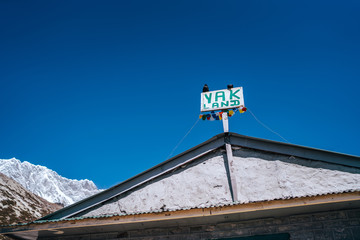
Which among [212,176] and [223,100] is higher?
[223,100]

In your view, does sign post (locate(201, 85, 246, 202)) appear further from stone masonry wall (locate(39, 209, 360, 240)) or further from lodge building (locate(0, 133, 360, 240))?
stone masonry wall (locate(39, 209, 360, 240))

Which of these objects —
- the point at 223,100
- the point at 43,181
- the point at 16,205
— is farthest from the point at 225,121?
the point at 43,181

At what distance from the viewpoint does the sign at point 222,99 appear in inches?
352

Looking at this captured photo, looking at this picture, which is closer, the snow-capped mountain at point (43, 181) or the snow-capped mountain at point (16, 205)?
the snow-capped mountain at point (16, 205)

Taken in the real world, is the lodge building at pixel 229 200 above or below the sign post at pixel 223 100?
below

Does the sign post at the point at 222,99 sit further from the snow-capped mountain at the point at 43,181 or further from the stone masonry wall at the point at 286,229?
the snow-capped mountain at the point at 43,181

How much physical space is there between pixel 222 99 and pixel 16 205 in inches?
1152

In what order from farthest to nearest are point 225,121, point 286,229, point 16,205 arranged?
1. point 16,205
2. point 225,121
3. point 286,229

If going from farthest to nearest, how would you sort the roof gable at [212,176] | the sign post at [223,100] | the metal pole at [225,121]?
1. the sign post at [223,100]
2. the metal pole at [225,121]
3. the roof gable at [212,176]

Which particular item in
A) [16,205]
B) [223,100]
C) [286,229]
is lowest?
[286,229]

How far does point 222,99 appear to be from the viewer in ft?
29.9

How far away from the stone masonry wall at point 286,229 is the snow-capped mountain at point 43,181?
16749 centimetres

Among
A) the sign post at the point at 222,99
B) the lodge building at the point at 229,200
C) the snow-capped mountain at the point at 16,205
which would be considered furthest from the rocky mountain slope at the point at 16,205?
the sign post at the point at 222,99

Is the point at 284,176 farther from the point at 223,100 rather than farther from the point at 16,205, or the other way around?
the point at 16,205
